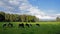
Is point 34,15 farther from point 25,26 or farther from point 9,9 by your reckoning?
point 9,9

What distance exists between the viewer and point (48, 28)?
2904 mm

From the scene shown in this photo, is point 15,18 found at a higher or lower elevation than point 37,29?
higher

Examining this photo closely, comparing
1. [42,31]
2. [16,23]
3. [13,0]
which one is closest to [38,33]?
[42,31]

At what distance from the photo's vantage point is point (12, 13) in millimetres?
2871

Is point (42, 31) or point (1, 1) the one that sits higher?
point (1, 1)

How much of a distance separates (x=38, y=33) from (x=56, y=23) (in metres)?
0.45

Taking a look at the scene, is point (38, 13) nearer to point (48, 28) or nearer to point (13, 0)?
point (48, 28)

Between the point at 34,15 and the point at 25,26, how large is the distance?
0.31 m

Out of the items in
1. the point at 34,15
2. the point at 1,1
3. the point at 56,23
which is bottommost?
the point at 56,23

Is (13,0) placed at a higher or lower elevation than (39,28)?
higher

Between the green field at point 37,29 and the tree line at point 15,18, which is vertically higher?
the tree line at point 15,18

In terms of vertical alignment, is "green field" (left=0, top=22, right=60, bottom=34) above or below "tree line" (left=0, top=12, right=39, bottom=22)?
below

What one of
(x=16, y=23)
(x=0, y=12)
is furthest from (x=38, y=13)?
(x=0, y=12)

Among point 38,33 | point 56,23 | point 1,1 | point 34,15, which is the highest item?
point 1,1
